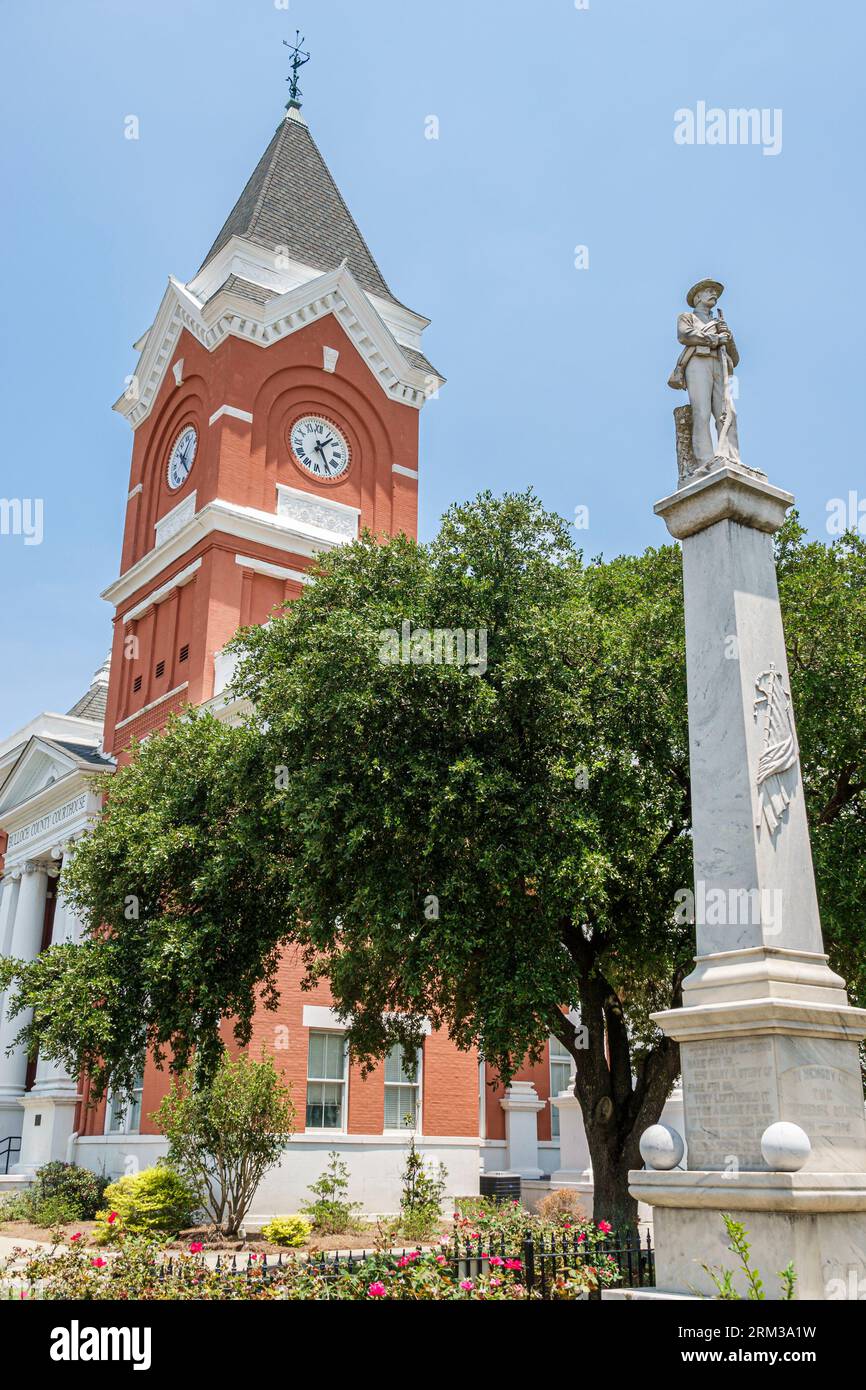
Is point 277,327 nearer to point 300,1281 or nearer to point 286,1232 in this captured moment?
Answer: point 286,1232

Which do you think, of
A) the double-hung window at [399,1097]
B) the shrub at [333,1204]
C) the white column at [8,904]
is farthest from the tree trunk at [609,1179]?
the white column at [8,904]

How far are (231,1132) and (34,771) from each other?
18615 mm

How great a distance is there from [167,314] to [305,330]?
4.62 m

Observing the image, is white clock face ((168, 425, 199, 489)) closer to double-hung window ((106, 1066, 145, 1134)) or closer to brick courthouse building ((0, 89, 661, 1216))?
brick courthouse building ((0, 89, 661, 1216))

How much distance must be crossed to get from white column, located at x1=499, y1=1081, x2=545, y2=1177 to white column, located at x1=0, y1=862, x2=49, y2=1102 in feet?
45.6

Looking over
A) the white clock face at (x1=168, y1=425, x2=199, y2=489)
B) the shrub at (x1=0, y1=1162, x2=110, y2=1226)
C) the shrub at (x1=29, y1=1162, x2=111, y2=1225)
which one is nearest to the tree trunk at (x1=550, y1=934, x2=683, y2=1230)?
the shrub at (x1=0, y1=1162, x2=110, y2=1226)

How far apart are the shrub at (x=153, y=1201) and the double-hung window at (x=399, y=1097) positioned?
5.38 m

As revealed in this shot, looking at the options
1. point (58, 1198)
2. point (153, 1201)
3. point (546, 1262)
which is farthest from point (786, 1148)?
point (58, 1198)

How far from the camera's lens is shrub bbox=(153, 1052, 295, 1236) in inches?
837

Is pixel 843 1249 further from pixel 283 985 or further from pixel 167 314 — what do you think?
pixel 167 314

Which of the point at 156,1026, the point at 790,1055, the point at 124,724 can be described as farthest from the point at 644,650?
the point at 124,724

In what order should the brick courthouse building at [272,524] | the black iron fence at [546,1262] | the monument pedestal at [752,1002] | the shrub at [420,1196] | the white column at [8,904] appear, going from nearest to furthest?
1. the monument pedestal at [752,1002]
2. the black iron fence at [546,1262]
3. the shrub at [420,1196]
4. the brick courthouse building at [272,524]
5. the white column at [8,904]

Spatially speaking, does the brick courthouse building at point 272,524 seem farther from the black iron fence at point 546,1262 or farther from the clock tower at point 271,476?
the black iron fence at point 546,1262

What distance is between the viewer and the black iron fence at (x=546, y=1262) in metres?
9.73
